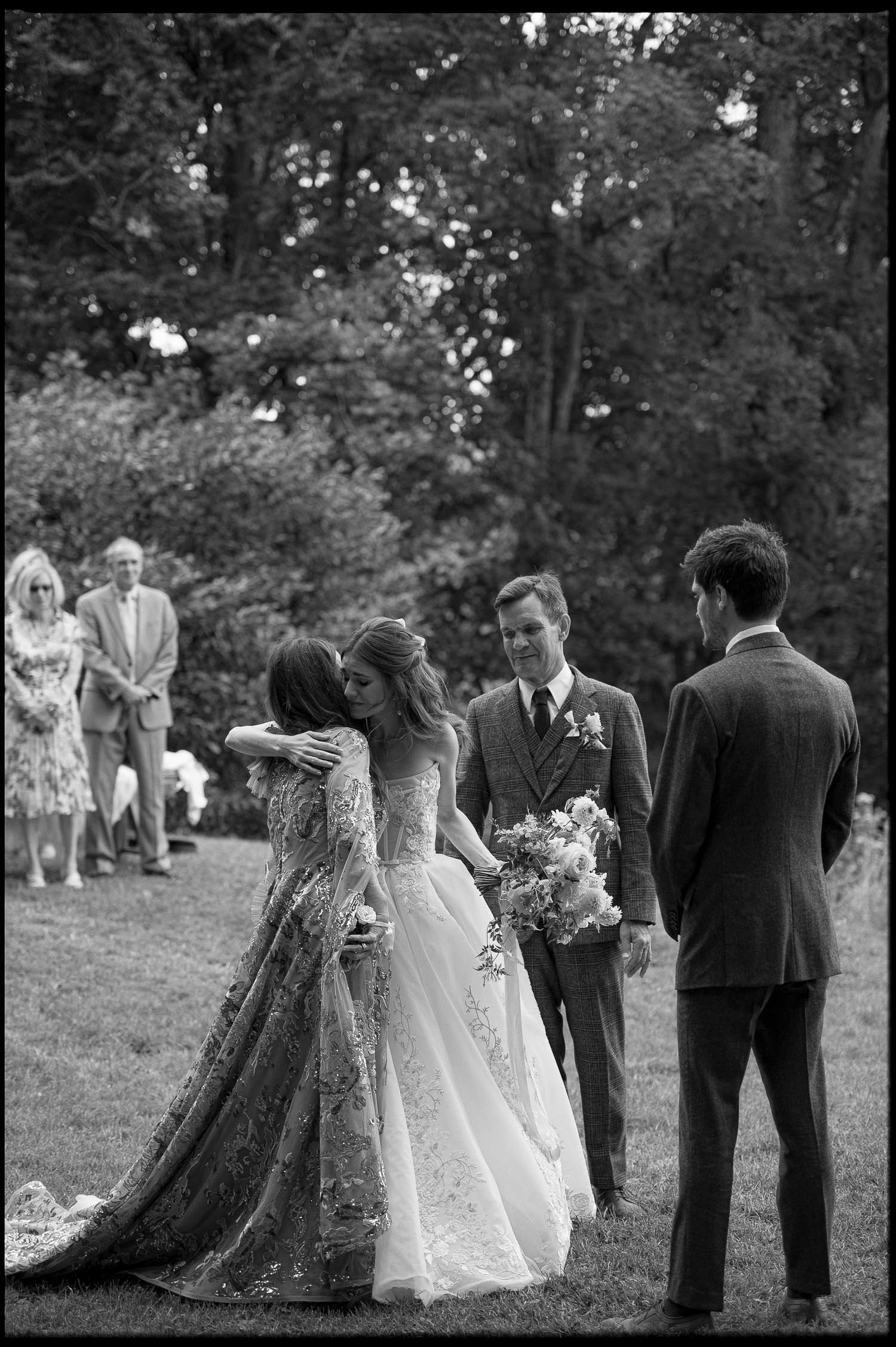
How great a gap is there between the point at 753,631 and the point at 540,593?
1163 mm

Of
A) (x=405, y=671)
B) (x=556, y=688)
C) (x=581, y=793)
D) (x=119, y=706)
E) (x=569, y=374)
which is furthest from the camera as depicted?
(x=569, y=374)

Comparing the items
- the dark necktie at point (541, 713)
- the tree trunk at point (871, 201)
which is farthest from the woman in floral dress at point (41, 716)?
the tree trunk at point (871, 201)

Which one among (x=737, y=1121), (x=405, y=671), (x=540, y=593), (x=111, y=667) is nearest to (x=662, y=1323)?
(x=737, y=1121)

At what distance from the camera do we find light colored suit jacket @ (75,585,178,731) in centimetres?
1004

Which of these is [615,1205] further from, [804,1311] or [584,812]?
[584,812]

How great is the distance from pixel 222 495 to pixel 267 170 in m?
7.22

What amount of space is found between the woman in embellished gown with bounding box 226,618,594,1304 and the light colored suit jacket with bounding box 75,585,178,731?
5816mm

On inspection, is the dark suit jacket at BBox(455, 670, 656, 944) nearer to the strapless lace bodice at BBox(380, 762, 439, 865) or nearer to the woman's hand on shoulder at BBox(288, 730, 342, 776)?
the strapless lace bodice at BBox(380, 762, 439, 865)

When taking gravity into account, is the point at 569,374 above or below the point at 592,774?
above

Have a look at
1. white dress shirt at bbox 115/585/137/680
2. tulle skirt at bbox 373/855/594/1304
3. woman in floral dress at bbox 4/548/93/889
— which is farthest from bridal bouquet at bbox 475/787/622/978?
white dress shirt at bbox 115/585/137/680

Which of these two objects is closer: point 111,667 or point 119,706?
point 111,667

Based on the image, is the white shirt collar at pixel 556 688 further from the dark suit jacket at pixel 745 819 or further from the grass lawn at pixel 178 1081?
the grass lawn at pixel 178 1081

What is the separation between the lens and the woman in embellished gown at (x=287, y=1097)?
3.97 metres

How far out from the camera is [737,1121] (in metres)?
3.66
